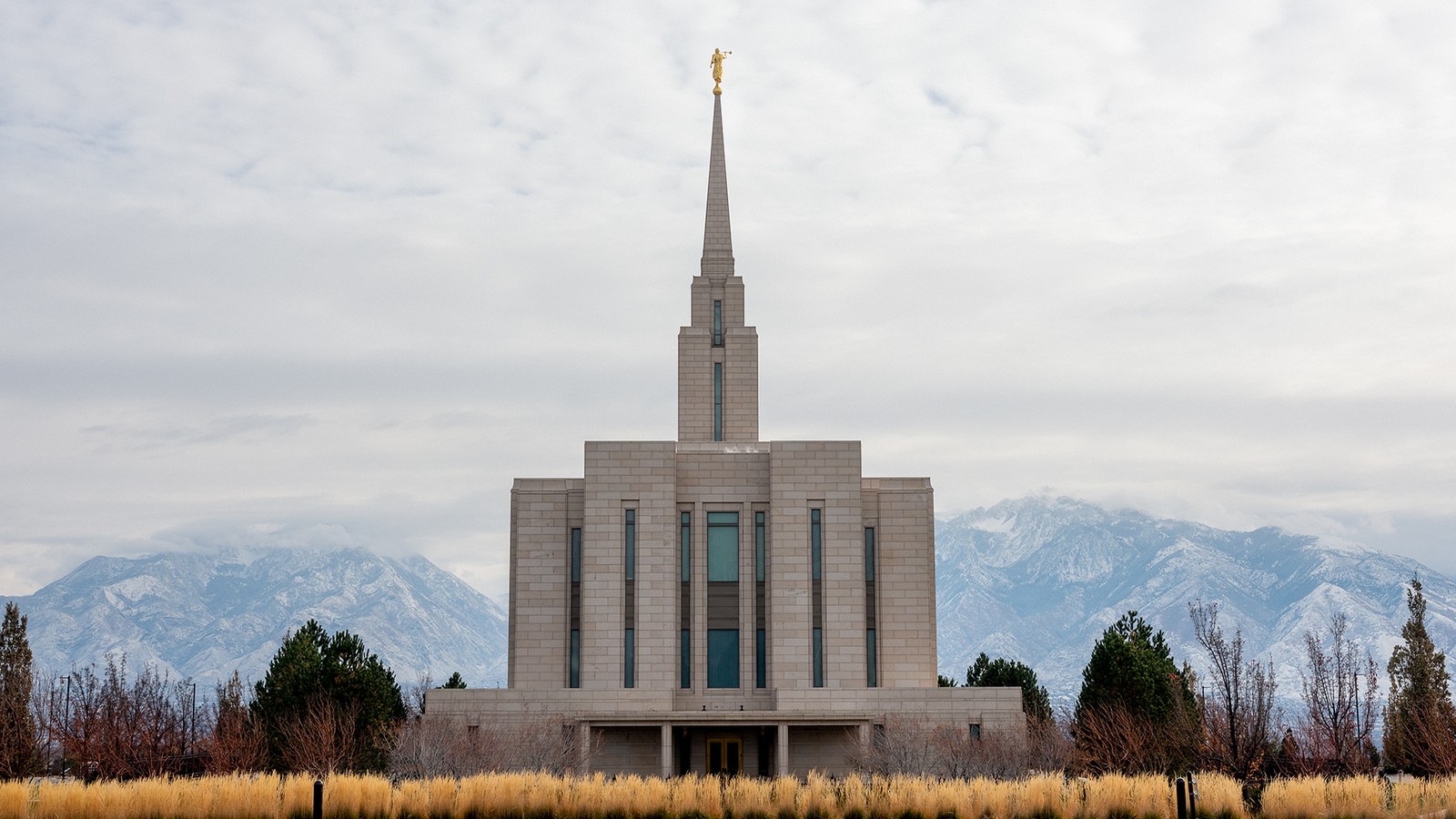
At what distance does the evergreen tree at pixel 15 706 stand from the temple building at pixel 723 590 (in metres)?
17.4

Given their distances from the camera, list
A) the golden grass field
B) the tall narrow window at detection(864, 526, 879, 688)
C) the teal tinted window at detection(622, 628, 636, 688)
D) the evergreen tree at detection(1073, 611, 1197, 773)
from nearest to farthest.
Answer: the golden grass field → the evergreen tree at detection(1073, 611, 1197, 773) → the teal tinted window at detection(622, 628, 636, 688) → the tall narrow window at detection(864, 526, 879, 688)

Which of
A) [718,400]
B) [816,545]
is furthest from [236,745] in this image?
[718,400]

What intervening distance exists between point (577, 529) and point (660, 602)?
4.80 metres

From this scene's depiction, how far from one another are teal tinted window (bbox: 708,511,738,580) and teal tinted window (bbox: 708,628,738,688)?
2.13 m

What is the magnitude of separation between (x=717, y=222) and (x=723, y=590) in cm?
1743

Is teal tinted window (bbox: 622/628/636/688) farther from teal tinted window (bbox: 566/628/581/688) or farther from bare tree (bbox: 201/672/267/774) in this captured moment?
bare tree (bbox: 201/672/267/774)

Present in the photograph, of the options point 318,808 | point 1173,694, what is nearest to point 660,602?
point 1173,694

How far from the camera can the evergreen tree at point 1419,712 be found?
4838 centimetres

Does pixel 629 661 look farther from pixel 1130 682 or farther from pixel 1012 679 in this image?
pixel 1012 679

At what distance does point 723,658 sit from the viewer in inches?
2288

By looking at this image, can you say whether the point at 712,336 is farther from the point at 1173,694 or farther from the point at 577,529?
the point at 1173,694

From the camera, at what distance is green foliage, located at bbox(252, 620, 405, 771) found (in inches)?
2089

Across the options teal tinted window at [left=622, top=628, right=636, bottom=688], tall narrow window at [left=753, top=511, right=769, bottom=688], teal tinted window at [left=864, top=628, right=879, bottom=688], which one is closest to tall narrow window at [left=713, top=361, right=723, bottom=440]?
tall narrow window at [left=753, top=511, right=769, bottom=688]

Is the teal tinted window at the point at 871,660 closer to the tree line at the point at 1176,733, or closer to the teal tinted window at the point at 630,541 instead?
the tree line at the point at 1176,733
